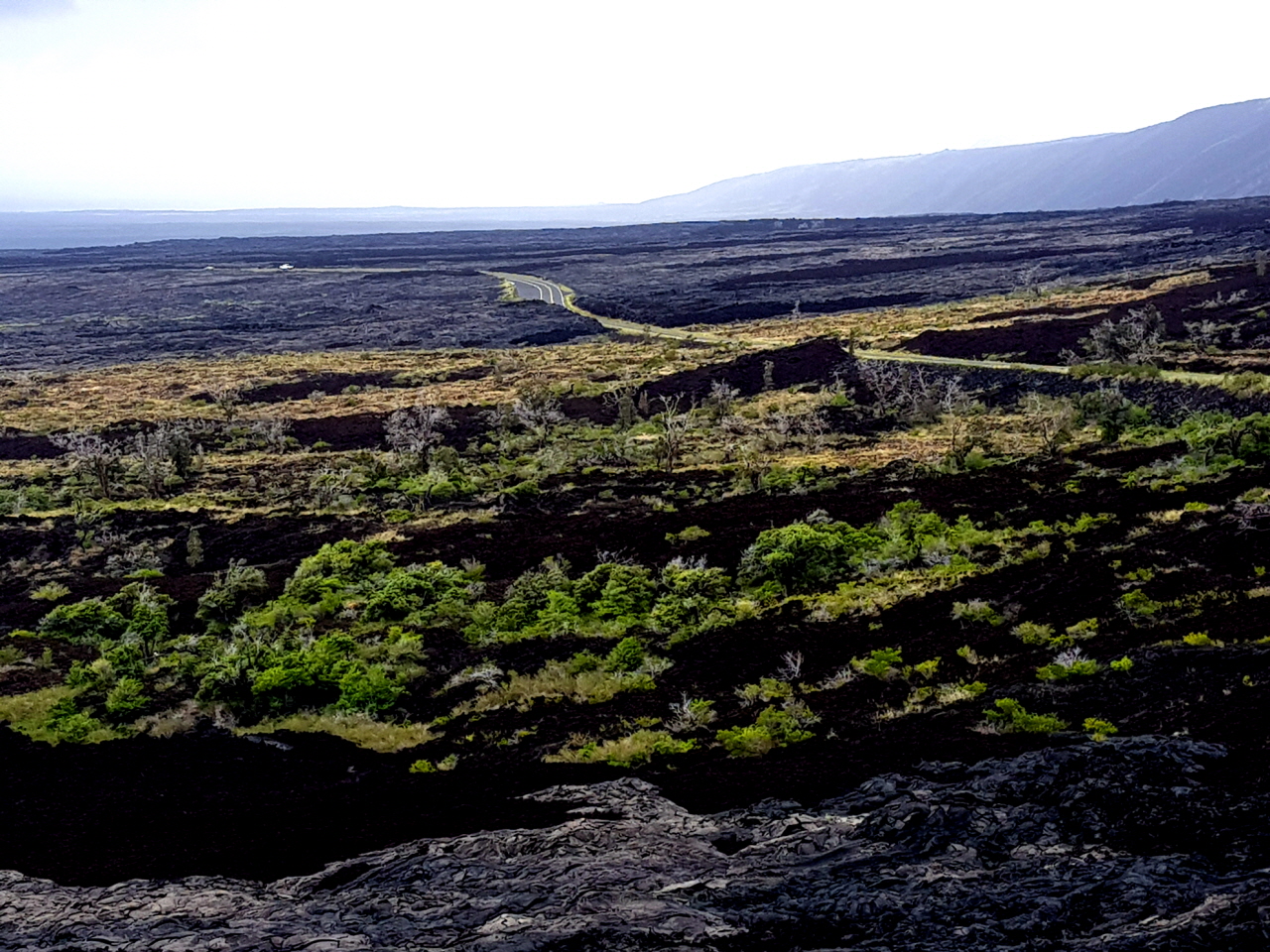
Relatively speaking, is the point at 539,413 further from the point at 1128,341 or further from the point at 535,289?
the point at 535,289

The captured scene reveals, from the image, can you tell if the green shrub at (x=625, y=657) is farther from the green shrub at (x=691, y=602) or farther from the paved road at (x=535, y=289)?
the paved road at (x=535, y=289)

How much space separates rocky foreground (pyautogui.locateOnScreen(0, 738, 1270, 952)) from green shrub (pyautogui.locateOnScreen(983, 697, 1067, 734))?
4.13ft

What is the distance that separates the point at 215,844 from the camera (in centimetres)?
1150

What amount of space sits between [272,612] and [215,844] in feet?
30.6

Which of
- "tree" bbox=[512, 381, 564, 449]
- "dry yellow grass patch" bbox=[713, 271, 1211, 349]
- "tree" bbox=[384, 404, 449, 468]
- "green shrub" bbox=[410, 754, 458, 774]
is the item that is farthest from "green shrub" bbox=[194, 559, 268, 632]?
"dry yellow grass patch" bbox=[713, 271, 1211, 349]

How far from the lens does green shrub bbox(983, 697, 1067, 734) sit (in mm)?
11086

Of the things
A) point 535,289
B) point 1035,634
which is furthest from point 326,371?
point 1035,634

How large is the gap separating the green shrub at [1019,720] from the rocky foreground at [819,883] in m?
1.26

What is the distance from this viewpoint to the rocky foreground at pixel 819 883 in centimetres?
738

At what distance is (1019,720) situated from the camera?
11328mm

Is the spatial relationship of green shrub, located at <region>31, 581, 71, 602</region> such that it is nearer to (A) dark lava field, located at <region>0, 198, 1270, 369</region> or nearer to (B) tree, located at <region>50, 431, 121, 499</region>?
(B) tree, located at <region>50, 431, 121, 499</region>

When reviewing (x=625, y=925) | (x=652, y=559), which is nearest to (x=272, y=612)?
(x=652, y=559)

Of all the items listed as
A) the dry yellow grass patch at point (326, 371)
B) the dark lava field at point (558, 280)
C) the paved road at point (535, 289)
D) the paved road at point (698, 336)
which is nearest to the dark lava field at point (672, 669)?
the paved road at point (698, 336)

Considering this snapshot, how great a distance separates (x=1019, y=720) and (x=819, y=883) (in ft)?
Result: 13.8
